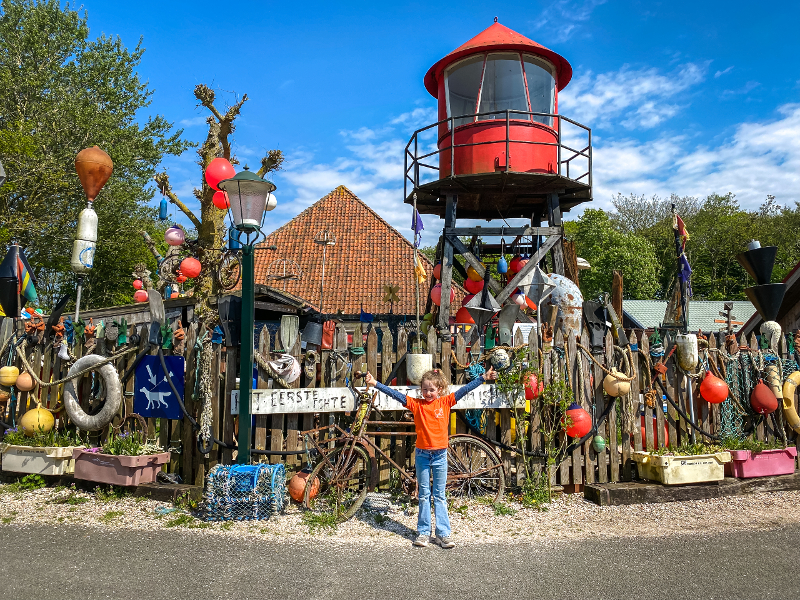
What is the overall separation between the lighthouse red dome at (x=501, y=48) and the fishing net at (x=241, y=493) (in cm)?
871

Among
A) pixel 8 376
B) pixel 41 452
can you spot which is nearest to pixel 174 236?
pixel 8 376

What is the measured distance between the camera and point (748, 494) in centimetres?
→ 646

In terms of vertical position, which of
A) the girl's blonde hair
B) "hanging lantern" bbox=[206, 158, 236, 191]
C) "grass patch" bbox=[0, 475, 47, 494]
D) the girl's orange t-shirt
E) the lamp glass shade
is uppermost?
"hanging lantern" bbox=[206, 158, 236, 191]

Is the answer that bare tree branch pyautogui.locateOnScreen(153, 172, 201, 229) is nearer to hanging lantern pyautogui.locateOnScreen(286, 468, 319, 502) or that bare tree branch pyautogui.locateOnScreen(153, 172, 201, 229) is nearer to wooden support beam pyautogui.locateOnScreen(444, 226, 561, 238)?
wooden support beam pyautogui.locateOnScreen(444, 226, 561, 238)

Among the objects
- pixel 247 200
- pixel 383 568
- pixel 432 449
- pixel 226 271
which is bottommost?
pixel 383 568

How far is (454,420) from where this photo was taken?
6.33 meters

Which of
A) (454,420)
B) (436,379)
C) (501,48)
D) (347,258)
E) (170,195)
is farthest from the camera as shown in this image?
(347,258)

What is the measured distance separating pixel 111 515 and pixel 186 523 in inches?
32.5

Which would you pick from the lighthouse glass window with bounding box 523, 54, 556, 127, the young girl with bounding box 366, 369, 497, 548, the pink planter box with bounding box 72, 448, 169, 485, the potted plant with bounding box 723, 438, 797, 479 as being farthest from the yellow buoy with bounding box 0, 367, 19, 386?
the lighthouse glass window with bounding box 523, 54, 556, 127

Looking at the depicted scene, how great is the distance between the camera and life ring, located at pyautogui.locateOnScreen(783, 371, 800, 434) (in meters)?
7.21

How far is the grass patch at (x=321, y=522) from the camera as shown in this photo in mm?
5293

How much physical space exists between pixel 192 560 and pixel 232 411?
1831 mm

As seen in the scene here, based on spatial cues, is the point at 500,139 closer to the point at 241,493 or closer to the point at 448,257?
the point at 448,257

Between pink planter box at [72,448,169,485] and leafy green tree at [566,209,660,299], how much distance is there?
31170mm
